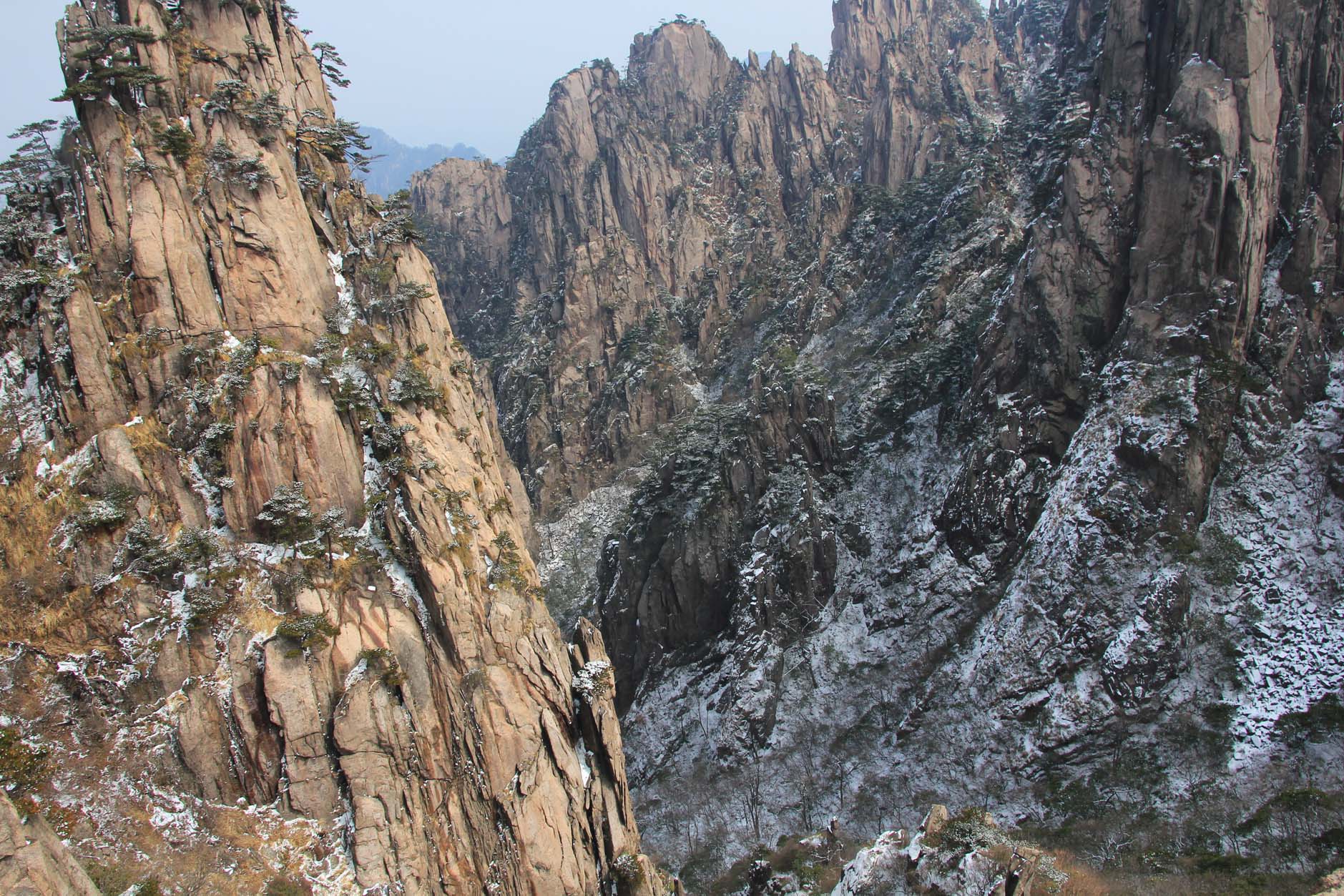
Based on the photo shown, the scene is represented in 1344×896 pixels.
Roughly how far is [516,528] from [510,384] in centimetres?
5799

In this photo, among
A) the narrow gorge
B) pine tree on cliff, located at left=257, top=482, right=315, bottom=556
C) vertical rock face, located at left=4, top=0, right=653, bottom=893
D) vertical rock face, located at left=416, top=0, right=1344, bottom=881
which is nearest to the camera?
vertical rock face, located at left=4, top=0, right=653, bottom=893

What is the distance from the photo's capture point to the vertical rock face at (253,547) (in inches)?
869

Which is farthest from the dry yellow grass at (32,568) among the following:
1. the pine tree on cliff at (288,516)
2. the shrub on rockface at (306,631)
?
the shrub on rockface at (306,631)

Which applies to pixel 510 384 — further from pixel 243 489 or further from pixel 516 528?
pixel 243 489

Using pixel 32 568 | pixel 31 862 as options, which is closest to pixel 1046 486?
pixel 31 862

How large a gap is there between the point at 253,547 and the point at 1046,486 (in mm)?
40930

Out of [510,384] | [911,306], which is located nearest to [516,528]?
[911,306]

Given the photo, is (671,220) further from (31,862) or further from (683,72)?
(31,862)

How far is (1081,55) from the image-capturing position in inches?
2702

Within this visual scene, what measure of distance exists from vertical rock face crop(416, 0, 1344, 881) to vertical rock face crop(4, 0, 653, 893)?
2073 centimetres

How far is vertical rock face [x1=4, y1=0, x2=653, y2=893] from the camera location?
2206 cm

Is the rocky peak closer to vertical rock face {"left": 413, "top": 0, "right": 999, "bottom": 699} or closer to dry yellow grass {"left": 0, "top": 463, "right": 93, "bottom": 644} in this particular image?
vertical rock face {"left": 413, "top": 0, "right": 999, "bottom": 699}


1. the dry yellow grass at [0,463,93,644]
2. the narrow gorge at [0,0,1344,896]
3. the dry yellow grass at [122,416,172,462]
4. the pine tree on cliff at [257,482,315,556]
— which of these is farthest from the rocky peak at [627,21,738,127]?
the dry yellow grass at [0,463,93,644]

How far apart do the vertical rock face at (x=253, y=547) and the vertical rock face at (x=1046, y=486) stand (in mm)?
20728
